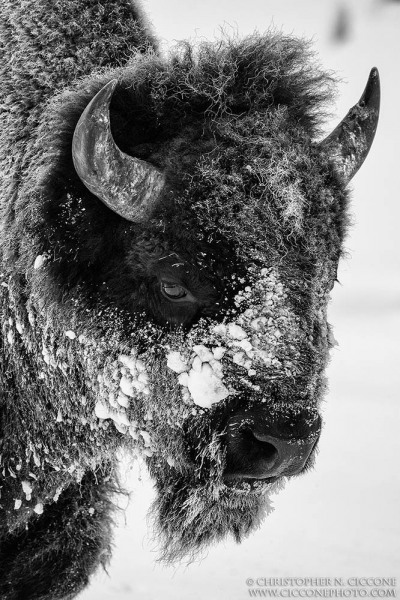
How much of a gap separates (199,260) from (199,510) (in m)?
1.33

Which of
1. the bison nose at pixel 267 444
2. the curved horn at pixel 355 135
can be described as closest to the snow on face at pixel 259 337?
the bison nose at pixel 267 444

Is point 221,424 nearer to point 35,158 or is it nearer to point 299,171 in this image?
point 299,171

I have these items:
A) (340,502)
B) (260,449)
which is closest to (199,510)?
(260,449)

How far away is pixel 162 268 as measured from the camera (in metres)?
3.01

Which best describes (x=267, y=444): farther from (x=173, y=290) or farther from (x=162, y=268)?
(x=162, y=268)

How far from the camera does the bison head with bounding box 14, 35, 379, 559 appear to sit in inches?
114

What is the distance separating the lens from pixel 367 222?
20422 millimetres

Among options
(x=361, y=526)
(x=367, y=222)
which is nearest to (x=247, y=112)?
(x=361, y=526)

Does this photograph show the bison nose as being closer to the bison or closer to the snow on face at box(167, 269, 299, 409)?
the bison

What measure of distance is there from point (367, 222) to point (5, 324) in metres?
18.0

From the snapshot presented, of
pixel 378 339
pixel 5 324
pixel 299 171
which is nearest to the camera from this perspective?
pixel 299 171

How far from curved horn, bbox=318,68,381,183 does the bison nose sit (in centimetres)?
128

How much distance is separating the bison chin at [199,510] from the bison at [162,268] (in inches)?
0.5

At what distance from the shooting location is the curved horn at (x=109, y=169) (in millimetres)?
2789
